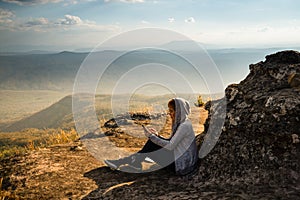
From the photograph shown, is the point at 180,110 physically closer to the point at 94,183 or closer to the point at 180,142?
the point at 180,142

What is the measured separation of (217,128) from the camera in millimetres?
6832

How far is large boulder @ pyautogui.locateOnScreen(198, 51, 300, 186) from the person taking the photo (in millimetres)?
5461

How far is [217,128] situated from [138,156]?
1.83 metres

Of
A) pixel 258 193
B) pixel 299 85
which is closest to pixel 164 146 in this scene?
pixel 258 193

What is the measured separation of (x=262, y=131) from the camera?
19.1ft

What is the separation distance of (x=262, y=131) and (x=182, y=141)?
1.57 m

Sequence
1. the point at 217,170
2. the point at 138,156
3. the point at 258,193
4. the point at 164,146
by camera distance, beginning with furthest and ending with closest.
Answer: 1. the point at 138,156
2. the point at 164,146
3. the point at 217,170
4. the point at 258,193

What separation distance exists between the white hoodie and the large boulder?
293 mm

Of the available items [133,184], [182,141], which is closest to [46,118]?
[133,184]

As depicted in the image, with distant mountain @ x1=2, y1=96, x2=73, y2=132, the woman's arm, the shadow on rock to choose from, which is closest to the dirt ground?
the shadow on rock

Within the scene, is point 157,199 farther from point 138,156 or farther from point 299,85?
point 299,85

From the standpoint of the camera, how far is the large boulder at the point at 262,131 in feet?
17.9

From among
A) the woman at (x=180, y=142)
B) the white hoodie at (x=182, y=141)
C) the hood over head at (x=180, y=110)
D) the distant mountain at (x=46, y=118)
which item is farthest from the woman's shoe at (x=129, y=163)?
the distant mountain at (x=46, y=118)

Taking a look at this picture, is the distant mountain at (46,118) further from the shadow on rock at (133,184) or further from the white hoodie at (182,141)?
the white hoodie at (182,141)
